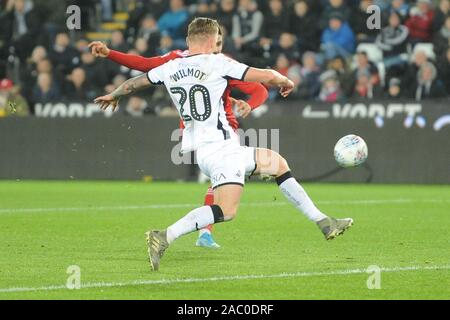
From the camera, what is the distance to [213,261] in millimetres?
9805

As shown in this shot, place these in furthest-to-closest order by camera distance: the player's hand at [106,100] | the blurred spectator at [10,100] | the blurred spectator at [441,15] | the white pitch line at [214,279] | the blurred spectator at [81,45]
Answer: the blurred spectator at [81,45] < the blurred spectator at [10,100] < the blurred spectator at [441,15] < the player's hand at [106,100] < the white pitch line at [214,279]

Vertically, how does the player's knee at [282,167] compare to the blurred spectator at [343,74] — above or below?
below

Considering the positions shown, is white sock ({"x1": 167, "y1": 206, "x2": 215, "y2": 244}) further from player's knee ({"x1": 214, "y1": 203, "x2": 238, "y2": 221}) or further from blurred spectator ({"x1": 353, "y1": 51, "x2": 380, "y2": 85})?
blurred spectator ({"x1": 353, "y1": 51, "x2": 380, "y2": 85})

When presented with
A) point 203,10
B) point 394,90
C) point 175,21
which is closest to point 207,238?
point 394,90

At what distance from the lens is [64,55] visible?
2388 centimetres

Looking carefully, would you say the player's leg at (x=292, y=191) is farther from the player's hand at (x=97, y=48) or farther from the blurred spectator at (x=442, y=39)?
the blurred spectator at (x=442, y=39)

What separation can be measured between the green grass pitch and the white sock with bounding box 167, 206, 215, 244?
0.93 ft

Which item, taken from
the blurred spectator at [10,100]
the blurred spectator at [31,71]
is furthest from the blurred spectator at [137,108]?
Answer: the blurred spectator at [31,71]

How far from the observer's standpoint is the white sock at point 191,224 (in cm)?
915

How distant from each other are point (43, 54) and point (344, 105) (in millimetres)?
6479

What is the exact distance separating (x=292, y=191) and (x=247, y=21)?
13309 mm

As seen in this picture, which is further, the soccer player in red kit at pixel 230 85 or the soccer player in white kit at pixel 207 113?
the soccer player in red kit at pixel 230 85

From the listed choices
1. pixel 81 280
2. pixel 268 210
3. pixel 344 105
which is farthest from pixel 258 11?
pixel 81 280

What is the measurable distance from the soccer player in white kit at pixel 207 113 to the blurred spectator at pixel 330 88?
38.8 feet
